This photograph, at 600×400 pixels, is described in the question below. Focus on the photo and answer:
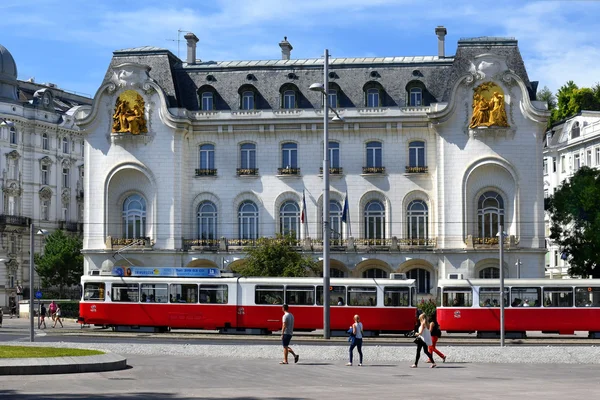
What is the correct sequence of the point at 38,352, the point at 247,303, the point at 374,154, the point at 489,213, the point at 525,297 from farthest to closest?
the point at 374,154 < the point at 489,213 < the point at 247,303 < the point at 525,297 < the point at 38,352

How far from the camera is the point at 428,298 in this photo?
6794 cm

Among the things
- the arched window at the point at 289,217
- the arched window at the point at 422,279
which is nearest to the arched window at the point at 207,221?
the arched window at the point at 289,217

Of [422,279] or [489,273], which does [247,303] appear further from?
[489,273]

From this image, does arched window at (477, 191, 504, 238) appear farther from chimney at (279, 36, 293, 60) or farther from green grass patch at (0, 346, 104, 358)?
green grass patch at (0, 346, 104, 358)

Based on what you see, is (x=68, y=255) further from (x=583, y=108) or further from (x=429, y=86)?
(x=583, y=108)

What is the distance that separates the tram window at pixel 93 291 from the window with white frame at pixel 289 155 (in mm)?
19097

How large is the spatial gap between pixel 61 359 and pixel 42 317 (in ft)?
109

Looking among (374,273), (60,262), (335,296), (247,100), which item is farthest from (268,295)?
(60,262)

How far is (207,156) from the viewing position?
236ft

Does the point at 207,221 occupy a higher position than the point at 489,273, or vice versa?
the point at 207,221

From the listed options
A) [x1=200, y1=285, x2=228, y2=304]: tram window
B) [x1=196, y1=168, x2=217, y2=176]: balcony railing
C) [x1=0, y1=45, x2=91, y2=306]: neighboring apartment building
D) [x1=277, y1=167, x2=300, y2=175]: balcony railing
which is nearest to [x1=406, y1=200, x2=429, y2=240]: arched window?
[x1=277, y1=167, x2=300, y2=175]: balcony railing

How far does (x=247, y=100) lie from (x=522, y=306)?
26.9 metres

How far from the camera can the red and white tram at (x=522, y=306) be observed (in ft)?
169

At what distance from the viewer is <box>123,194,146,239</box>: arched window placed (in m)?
71.4
